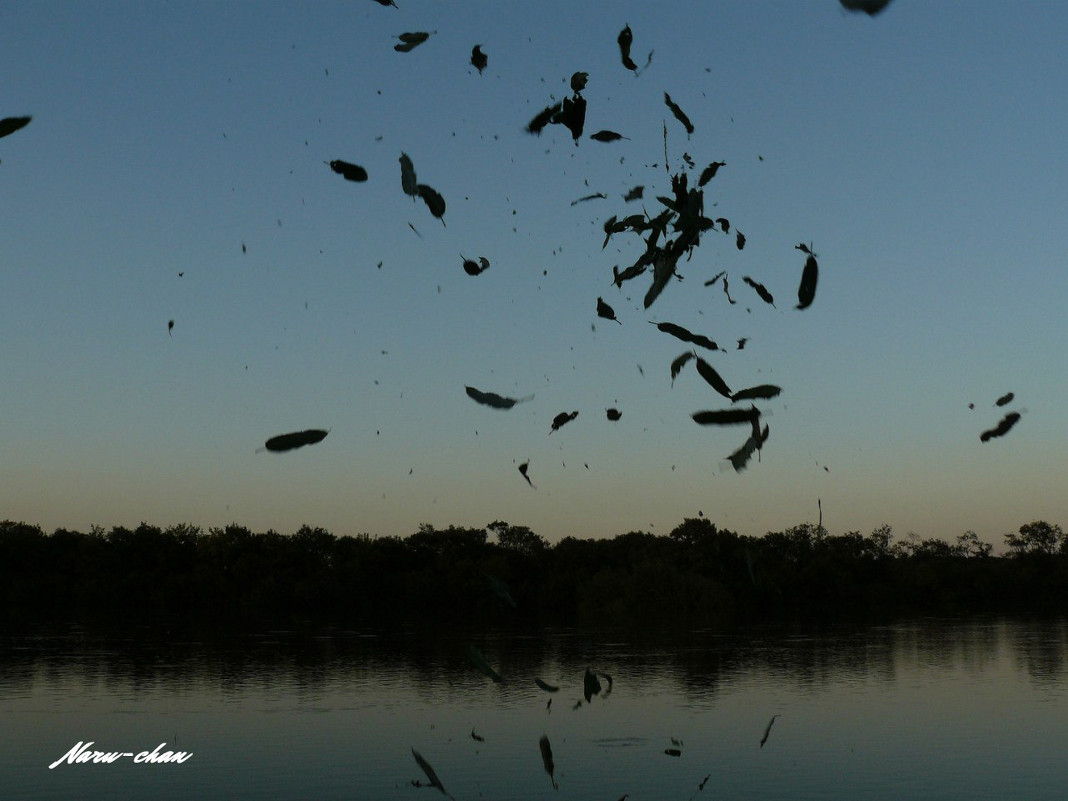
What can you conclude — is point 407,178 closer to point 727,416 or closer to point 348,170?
point 348,170

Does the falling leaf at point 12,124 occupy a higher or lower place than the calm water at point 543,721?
higher

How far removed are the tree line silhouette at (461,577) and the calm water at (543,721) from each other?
40134 mm

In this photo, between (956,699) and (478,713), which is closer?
(478,713)

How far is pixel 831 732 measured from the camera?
1168 inches

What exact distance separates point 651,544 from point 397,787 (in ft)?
268

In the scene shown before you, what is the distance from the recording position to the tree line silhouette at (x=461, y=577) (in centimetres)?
9400

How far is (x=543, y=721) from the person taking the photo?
31922 millimetres

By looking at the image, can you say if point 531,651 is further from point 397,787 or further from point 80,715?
point 397,787

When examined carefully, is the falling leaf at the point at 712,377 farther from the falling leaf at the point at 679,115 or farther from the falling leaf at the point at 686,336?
the falling leaf at the point at 679,115

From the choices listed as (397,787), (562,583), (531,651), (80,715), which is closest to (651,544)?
(562,583)
